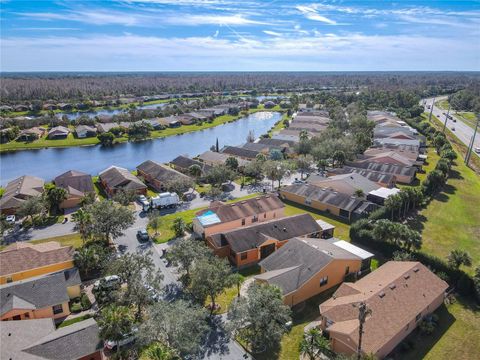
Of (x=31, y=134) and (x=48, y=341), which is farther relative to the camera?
(x=31, y=134)

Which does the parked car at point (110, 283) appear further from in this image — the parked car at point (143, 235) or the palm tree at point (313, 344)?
the palm tree at point (313, 344)

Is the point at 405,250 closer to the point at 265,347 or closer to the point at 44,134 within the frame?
the point at 265,347

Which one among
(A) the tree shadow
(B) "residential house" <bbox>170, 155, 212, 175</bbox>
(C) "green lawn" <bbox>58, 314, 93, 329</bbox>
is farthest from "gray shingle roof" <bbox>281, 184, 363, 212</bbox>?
(C) "green lawn" <bbox>58, 314, 93, 329</bbox>

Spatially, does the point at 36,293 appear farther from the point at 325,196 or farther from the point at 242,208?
the point at 325,196

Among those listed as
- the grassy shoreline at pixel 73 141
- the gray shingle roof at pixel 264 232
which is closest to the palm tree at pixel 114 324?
the gray shingle roof at pixel 264 232

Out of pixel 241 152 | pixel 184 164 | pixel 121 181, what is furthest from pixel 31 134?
pixel 241 152

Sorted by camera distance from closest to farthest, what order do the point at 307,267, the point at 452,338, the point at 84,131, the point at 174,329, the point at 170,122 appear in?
the point at 174,329, the point at 452,338, the point at 307,267, the point at 84,131, the point at 170,122

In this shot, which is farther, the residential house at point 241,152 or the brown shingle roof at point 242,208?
the residential house at point 241,152

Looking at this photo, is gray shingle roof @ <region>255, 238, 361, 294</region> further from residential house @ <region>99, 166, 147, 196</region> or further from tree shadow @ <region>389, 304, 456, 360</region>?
residential house @ <region>99, 166, 147, 196</region>
